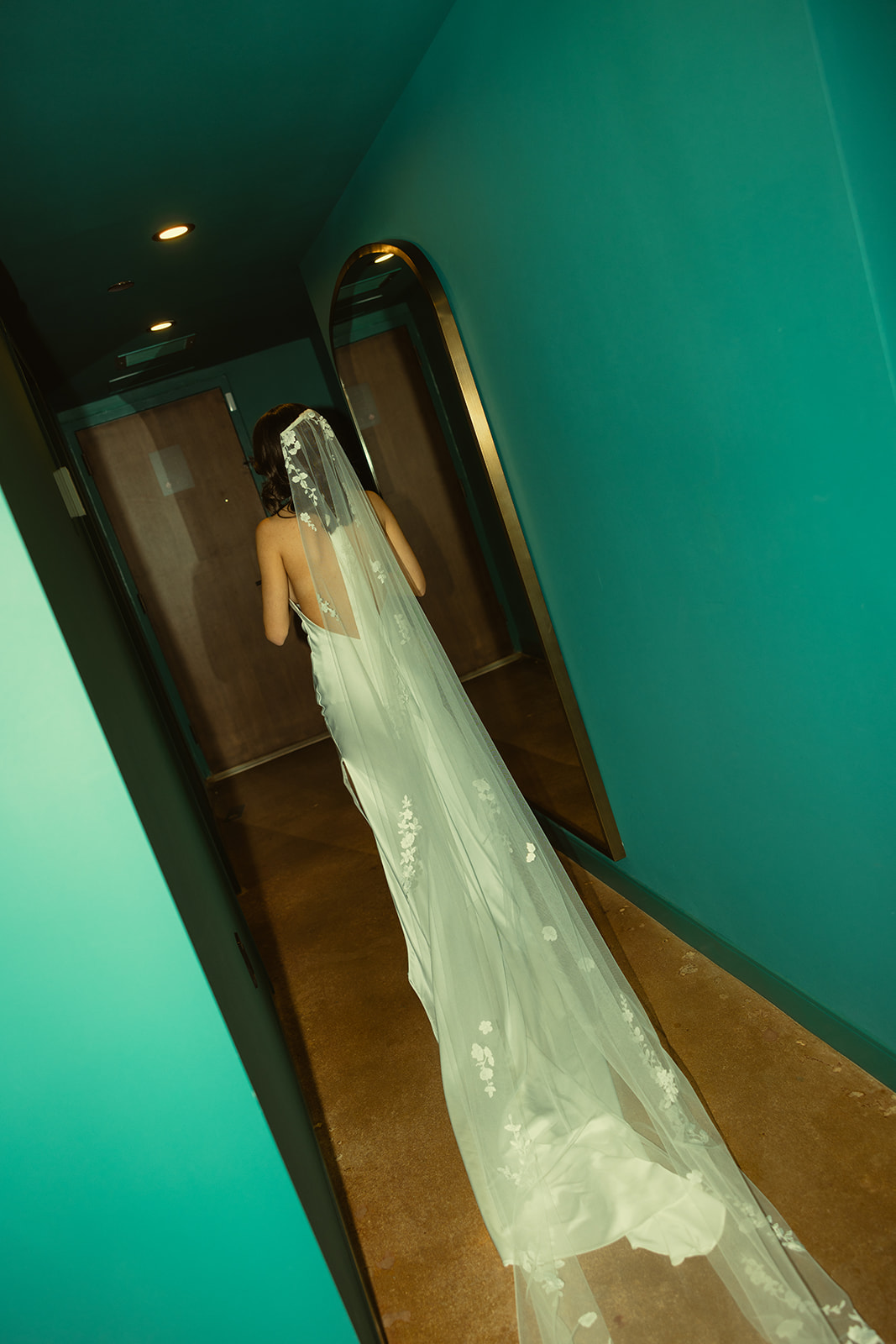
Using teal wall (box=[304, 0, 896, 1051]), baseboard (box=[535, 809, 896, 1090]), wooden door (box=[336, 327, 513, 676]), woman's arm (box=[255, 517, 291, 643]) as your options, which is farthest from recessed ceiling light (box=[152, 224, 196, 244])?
baseboard (box=[535, 809, 896, 1090])

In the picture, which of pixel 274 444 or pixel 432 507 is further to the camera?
pixel 432 507

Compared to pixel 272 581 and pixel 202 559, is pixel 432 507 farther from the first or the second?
pixel 272 581

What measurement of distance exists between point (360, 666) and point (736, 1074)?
→ 1.31m

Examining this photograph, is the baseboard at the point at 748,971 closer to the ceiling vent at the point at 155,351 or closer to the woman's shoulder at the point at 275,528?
the woman's shoulder at the point at 275,528

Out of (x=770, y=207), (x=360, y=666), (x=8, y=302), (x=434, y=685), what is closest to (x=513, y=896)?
(x=434, y=685)

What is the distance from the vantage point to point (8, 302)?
9.88ft

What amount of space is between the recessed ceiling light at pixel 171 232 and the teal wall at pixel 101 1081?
7.76ft

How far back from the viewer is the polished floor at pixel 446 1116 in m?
1.54

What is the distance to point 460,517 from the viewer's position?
18.4ft

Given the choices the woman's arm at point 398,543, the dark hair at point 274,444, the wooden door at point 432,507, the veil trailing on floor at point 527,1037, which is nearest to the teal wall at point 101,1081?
the veil trailing on floor at point 527,1037

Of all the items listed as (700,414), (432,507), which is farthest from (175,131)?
(432,507)

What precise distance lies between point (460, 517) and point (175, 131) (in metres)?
3.56

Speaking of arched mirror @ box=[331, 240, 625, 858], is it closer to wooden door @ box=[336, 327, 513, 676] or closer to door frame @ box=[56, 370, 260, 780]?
wooden door @ box=[336, 327, 513, 676]

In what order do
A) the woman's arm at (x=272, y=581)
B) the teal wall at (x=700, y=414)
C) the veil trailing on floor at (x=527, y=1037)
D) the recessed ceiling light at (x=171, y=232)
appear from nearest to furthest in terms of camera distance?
1. the teal wall at (x=700, y=414)
2. the veil trailing on floor at (x=527, y=1037)
3. the woman's arm at (x=272, y=581)
4. the recessed ceiling light at (x=171, y=232)
